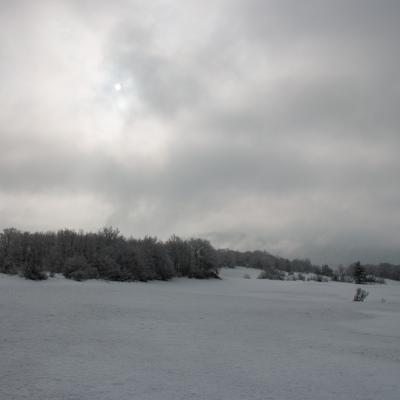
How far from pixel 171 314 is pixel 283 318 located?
21.2 ft

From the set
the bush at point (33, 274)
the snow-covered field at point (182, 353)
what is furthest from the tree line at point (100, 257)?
the snow-covered field at point (182, 353)

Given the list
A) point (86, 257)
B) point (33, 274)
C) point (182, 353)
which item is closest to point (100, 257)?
point (86, 257)

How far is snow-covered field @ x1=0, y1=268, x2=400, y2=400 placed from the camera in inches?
389

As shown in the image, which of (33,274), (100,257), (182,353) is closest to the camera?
(182,353)

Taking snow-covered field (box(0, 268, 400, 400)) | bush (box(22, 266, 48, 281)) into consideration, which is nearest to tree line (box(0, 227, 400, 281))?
bush (box(22, 266, 48, 281))

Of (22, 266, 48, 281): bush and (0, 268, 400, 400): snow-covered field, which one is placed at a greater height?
(22, 266, 48, 281): bush

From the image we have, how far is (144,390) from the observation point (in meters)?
9.57

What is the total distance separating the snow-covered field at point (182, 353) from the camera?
988cm

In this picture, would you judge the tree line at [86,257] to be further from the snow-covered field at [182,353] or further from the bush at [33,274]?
the snow-covered field at [182,353]

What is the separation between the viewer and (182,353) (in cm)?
1368

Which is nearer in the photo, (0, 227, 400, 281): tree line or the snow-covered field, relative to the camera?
the snow-covered field

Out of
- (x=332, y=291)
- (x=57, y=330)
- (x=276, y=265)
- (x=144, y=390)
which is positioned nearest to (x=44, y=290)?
(x=57, y=330)

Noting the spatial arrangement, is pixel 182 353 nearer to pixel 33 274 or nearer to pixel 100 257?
pixel 33 274

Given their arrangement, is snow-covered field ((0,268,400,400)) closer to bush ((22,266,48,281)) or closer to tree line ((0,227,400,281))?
bush ((22,266,48,281))
